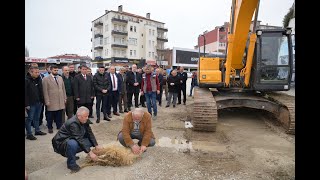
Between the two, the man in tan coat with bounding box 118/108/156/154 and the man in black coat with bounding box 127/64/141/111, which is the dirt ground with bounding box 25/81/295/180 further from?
the man in black coat with bounding box 127/64/141/111

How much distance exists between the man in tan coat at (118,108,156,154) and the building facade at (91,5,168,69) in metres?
44.2

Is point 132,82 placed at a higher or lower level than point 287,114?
higher

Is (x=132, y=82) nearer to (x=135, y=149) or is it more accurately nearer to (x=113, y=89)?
Answer: (x=113, y=89)

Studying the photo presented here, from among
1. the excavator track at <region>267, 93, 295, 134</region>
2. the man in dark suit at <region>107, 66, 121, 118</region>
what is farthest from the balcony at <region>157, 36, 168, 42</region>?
the excavator track at <region>267, 93, 295, 134</region>

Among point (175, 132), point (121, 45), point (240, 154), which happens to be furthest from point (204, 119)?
point (121, 45)

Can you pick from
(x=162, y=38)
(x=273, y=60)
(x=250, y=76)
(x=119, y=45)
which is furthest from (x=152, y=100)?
(x=162, y=38)

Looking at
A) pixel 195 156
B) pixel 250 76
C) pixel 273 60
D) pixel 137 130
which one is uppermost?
pixel 273 60

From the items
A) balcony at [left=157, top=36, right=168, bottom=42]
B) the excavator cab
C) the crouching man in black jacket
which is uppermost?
balcony at [left=157, top=36, right=168, bottom=42]

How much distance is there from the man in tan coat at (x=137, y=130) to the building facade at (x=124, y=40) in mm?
44167

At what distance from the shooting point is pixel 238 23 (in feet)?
20.9

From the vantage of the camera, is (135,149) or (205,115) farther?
(205,115)

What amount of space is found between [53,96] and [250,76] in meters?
5.45

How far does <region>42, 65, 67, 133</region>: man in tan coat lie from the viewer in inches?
255

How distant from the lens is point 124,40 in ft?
171
